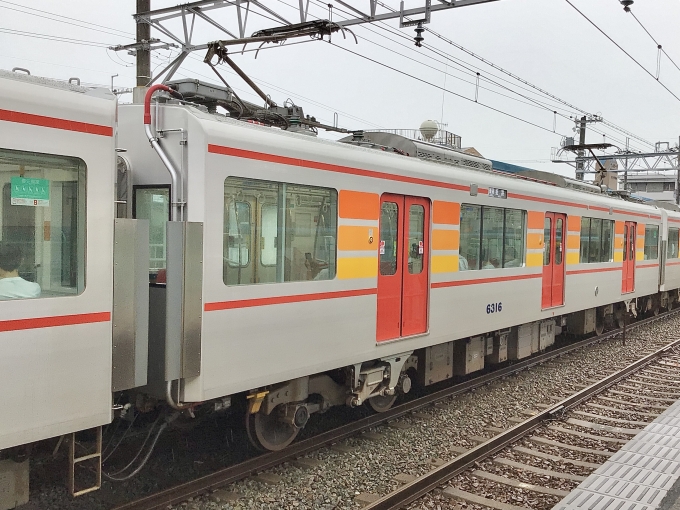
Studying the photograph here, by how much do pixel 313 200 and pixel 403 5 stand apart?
536cm

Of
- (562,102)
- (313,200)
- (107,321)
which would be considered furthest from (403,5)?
(562,102)

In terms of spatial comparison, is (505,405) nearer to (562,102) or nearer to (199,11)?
(199,11)

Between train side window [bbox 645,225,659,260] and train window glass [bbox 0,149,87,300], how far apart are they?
15677mm

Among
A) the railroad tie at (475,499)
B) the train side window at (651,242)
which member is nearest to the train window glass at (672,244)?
the train side window at (651,242)

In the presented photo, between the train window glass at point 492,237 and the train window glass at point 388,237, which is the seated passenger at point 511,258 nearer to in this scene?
the train window glass at point 492,237

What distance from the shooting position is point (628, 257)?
596 inches

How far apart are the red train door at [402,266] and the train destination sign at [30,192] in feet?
12.2

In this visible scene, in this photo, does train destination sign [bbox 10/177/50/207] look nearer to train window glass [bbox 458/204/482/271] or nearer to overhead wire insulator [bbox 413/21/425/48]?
train window glass [bbox 458/204/482/271]

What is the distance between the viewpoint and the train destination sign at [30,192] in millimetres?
3885

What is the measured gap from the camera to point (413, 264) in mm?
7590

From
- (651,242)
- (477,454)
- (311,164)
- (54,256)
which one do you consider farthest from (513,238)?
(651,242)

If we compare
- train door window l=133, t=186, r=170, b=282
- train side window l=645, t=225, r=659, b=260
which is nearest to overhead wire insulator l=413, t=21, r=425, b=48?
train door window l=133, t=186, r=170, b=282

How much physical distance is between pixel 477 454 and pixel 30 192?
5074mm

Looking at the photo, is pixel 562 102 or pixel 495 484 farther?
pixel 562 102
